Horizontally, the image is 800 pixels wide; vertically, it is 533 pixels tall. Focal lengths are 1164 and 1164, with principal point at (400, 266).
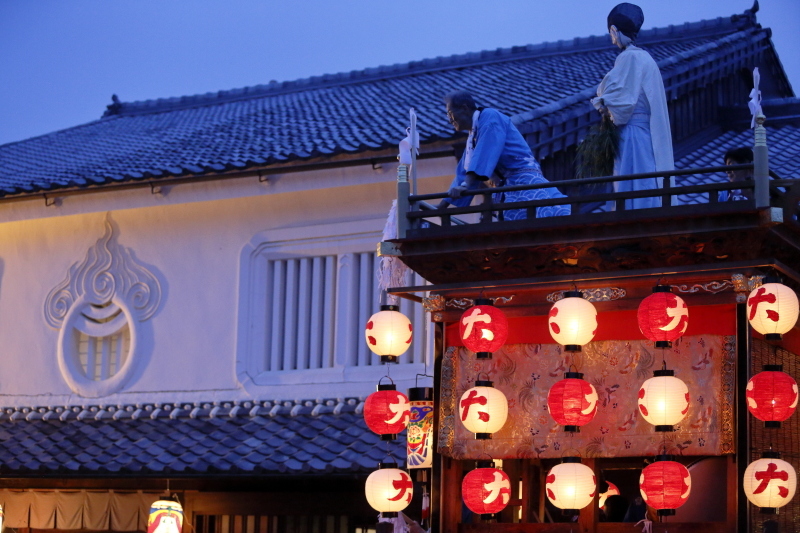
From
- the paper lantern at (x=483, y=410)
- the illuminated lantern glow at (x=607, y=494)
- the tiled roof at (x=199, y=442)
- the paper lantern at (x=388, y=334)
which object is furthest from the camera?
the tiled roof at (x=199, y=442)

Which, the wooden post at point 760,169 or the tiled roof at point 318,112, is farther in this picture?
the tiled roof at point 318,112

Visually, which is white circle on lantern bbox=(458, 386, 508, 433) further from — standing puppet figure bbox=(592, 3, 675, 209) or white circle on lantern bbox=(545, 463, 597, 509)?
standing puppet figure bbox=(592, 3, 675, 209)

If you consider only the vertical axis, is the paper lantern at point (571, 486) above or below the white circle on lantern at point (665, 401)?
below

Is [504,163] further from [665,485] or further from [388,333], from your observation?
[665,485]

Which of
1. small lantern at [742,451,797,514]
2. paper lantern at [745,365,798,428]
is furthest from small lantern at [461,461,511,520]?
paper lantern at [745,365,798,428]

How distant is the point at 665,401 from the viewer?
336 inches

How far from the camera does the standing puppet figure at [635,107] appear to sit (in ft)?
31.6

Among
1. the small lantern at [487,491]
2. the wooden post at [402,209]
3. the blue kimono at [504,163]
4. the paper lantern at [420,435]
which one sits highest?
the blue kimono at [504,163]

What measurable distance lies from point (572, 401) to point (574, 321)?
0.62 m

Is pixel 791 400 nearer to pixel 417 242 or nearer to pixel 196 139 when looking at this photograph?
pixel 417 242

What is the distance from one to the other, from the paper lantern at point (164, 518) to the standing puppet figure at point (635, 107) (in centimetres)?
629

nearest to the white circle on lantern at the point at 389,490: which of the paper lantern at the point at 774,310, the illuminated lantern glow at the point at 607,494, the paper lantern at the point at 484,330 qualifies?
the paper lantern at the point at 484,330

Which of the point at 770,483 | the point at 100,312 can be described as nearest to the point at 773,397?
the point at 770,483

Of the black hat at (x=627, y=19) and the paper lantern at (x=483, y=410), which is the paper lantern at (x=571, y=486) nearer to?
the paper lantern at (x=483, y=410)
